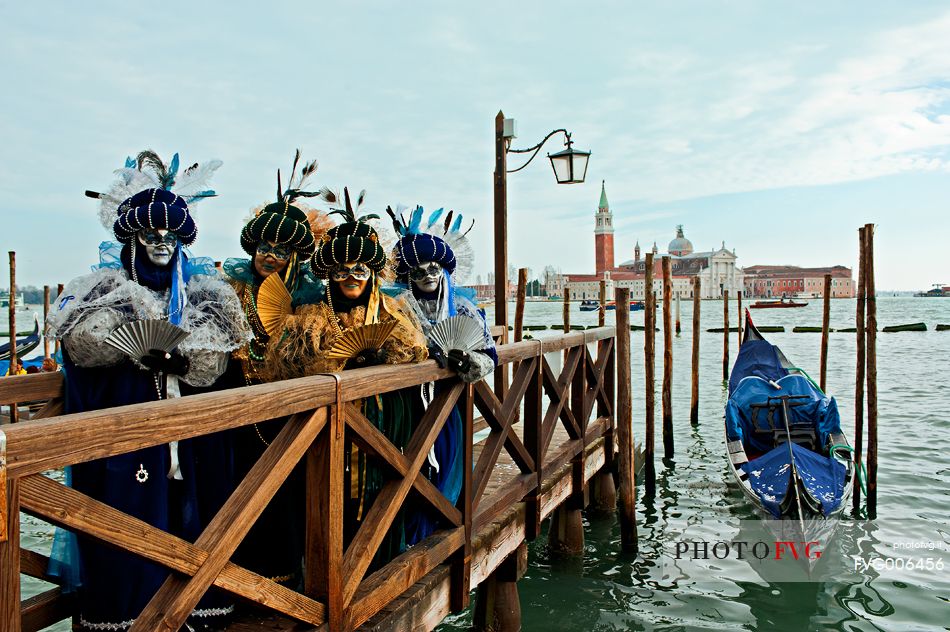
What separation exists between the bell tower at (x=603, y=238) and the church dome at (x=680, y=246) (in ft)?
92.5

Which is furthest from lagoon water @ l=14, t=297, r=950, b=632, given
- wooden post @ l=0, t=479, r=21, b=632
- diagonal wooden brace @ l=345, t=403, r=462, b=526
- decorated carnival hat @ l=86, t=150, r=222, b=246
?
wooden post @ l=0, t=479, r=21, b=632

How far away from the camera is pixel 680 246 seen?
134875mm

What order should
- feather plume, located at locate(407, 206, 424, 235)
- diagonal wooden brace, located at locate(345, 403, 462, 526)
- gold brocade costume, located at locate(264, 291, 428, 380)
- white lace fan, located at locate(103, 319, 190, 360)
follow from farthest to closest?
feather plume, located at locate(407, 206, 424, 235) < gold brocade costume, located at locate(264, 291, 428, 380) < diagonal wooden brace, located at locate(345, 403, 462, 526) < white lace fan, located at locate(103, 319, 190, 360)

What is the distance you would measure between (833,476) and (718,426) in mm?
6110

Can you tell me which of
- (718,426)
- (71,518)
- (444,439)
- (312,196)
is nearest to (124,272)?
(312,196)

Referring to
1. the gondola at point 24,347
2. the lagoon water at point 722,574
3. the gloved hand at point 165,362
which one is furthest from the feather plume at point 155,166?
the gondola at point 24,347

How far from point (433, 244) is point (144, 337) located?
4.90 feet

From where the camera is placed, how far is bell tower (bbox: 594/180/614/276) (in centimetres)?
10894

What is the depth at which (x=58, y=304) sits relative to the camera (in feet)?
7.79

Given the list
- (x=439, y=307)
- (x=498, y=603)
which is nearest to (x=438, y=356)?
(x=439, y=307)

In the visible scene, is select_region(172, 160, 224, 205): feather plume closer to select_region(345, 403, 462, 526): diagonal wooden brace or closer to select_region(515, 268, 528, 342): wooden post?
select_region(345, 403, 462, 526): diagonal wooden brace

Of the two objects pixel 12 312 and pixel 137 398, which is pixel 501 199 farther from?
pixel 12 312

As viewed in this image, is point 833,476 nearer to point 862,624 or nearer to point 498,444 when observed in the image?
point 862,624

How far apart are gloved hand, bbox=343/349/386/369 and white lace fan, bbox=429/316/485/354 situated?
350 mm
